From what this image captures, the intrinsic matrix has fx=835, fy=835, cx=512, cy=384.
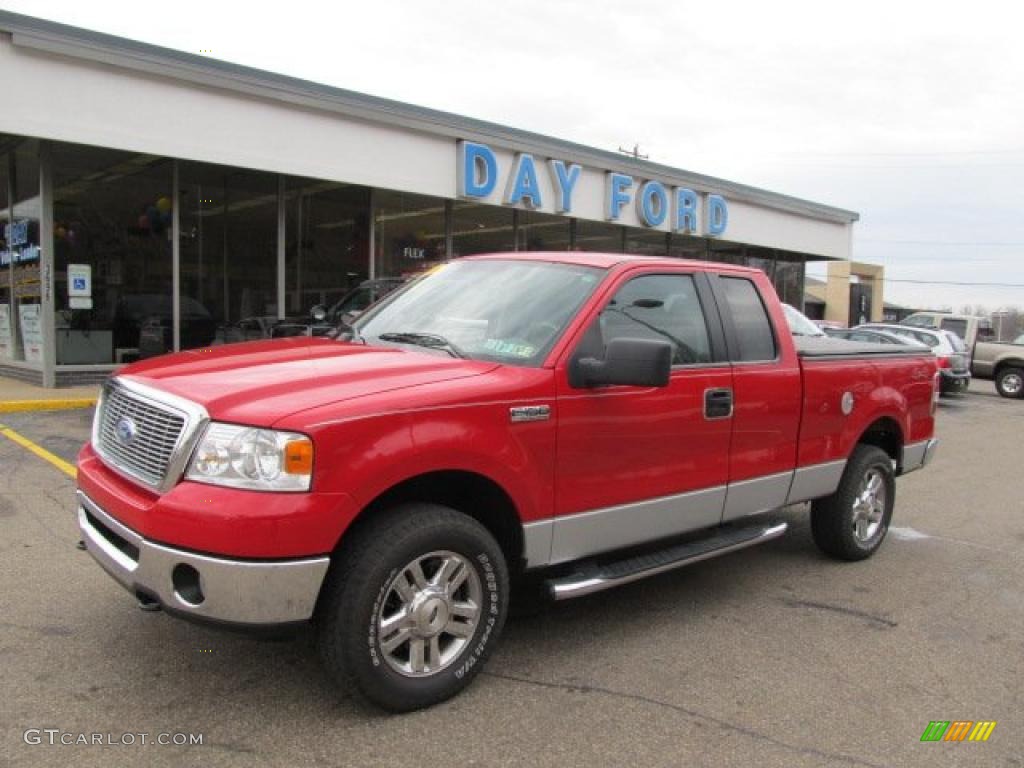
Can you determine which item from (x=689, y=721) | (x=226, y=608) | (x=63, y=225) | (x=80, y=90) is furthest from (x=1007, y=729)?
(x=63, y=225)

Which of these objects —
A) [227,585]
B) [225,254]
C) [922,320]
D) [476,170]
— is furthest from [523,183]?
[227,585]

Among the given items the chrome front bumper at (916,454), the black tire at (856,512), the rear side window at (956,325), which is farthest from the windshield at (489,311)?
the rear side window at (956,325)

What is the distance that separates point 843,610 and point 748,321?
169 centimetres

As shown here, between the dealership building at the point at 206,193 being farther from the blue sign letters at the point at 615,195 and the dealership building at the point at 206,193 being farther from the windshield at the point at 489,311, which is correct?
the windshield at the point at 489,311

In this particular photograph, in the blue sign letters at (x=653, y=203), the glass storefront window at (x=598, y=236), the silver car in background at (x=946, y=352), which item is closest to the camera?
the silver car in background at (x=946, y=352)

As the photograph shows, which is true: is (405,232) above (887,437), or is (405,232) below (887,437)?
above

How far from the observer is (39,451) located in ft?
25.6

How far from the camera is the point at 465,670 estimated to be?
339 centimetres

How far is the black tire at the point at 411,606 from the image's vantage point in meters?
3.03

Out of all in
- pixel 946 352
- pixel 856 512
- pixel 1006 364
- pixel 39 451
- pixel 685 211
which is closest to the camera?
pixel 856 512

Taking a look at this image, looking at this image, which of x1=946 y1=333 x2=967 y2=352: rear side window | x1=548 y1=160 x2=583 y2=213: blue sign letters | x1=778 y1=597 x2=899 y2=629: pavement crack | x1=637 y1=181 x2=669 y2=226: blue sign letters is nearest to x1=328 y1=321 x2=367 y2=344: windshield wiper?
x1=778 y1=597 x2=899 y2=629: pavement crack

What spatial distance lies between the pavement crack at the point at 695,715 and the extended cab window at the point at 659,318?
145 centimetres

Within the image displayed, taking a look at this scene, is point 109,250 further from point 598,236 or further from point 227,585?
point 227,585

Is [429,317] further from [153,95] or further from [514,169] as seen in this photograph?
[514,169]
